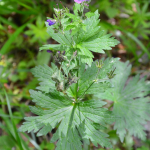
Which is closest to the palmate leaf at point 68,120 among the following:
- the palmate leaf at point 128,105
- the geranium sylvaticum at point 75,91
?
the geranium sylvaticum at point 75,91

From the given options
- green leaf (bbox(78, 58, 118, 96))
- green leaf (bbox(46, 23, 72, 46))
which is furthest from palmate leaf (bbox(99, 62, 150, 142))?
green leaf (bbox(46, 23, 72, 46))

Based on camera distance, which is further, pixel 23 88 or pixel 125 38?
pixel 125 38

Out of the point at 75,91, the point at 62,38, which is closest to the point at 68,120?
the point at 75,91

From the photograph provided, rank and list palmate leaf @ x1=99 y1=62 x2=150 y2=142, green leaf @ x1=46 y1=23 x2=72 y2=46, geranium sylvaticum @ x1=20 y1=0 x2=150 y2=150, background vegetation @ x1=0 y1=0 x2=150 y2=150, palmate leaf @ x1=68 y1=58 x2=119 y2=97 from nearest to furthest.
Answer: geranium sylvaticum @ x1=20 y1=0 x2=150 y2=150 < green leaf @ x1=46 y1=23 x2=72 y2=46 < palmate leaf @ x1=68 y1=58 x2=119 y2=97 < palmate leaf @ x1=99 y1=62 x2=150 y2=142 < background vegetation @ x1=0 y1=0 x2=150 y2=150

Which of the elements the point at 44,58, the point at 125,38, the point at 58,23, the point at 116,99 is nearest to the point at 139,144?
the point at 116,99

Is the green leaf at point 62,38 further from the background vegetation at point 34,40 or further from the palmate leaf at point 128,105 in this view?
the background vegetation at point 34,40

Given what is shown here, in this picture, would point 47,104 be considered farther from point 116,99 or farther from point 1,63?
point 1,63

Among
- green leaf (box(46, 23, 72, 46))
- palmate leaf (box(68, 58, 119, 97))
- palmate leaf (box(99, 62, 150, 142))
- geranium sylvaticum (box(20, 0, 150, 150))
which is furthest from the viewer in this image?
palmate leaf (box(99, 62, 150, 142))

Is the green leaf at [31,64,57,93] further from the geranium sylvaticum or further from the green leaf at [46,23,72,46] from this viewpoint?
the green leaf at [46,23,72,46]
